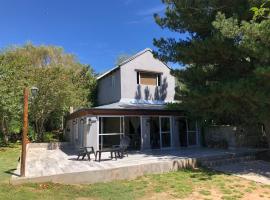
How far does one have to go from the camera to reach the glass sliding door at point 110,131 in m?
17.1

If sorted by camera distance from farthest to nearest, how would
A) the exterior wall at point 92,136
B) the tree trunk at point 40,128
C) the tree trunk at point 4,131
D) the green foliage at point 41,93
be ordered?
1. the tree trunk at point 40,128
2. the tree trunk at point 4,131
3. the green foliage at point 41,93
4. the exterior wall at point 92,136

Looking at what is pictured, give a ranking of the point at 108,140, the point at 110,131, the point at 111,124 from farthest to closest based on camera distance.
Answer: the point at 111,124 → the point at 110,131 → the point at 108,140

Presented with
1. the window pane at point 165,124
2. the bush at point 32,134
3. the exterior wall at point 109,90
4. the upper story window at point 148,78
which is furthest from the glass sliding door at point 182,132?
the bush at point 32,134

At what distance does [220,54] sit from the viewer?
13.5m

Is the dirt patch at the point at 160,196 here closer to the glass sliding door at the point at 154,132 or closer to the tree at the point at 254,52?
the tree at the point at 254,52

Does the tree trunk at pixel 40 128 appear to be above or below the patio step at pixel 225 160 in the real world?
above

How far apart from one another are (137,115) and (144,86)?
527 cm

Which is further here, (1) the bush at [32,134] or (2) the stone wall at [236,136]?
(1) the bush at [32,134]

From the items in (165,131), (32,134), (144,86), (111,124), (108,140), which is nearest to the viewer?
(108,140)

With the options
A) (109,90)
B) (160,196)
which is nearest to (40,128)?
(109,90)

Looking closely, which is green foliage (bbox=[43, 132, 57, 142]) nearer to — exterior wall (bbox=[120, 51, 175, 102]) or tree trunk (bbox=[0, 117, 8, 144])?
tree trunk (bbox=[0, 117, 8, 144])

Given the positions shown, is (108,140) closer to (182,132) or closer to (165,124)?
(165,124)

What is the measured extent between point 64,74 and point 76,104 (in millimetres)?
3418

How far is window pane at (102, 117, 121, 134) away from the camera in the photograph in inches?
716
